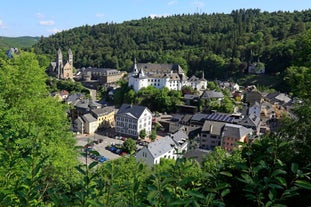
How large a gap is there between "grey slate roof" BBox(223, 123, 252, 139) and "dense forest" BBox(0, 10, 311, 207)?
38.5 feet

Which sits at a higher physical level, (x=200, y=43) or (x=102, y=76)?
(x=200, y=43)

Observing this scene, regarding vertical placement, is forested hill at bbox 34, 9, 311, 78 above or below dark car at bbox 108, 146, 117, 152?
above

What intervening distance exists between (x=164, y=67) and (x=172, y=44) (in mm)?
43019

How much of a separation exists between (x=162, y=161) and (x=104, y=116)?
25.6 meters

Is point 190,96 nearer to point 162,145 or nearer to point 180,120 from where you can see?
point 180,120

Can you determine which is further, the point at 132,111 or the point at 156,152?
the point at 132,111

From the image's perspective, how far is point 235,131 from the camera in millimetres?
32125

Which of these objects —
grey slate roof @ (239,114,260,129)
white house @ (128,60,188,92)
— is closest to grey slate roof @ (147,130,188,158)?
grey slate roof @ (239,114,260,129)

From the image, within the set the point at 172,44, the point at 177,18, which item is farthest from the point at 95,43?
the point at 177,18

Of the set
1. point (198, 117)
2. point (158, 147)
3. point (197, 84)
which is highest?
point (197, 84)

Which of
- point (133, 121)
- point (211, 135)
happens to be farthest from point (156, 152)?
point (133, 121)

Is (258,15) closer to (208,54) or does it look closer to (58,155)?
(208,54)

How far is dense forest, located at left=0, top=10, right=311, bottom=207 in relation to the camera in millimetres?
2381

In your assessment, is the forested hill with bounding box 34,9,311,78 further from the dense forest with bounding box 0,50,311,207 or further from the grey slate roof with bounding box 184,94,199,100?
the dense forest with bounding box 0,50,311,207
